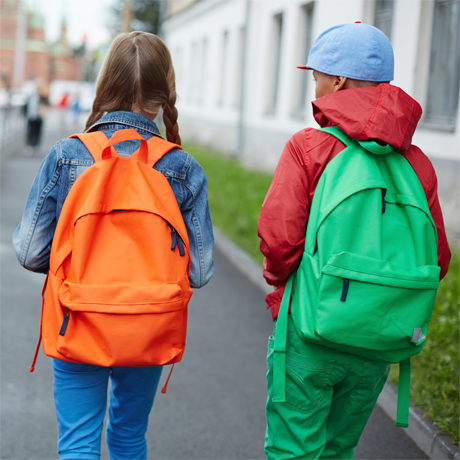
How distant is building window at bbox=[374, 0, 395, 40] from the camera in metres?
11.4

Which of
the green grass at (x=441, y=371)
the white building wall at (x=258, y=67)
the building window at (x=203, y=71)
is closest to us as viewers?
the green grass at (x=441, y=371)

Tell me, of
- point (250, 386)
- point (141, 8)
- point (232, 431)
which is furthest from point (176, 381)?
point (141, 8)

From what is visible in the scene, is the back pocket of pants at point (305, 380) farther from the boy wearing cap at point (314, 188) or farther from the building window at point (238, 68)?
the building window at point (238, 68)

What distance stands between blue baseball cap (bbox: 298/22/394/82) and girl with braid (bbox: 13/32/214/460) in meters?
0.58

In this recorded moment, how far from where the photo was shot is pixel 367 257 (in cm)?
213

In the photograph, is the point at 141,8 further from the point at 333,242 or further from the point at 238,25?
the point at 333,242

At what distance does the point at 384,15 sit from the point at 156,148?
10331mm

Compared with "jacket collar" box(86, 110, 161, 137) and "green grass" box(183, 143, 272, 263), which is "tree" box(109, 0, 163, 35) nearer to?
"green grass" box(183, 143, 272, 263)

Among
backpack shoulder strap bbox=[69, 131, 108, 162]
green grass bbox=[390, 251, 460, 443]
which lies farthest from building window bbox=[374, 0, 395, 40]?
backpack shoulder strap bbox=[69, 131, 108, 162]

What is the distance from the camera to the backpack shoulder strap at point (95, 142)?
2.23m

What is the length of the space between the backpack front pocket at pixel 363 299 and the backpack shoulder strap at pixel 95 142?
0.82 metres

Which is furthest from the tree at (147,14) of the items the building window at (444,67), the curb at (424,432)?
the curb at (424,432)

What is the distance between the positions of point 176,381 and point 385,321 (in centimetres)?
266

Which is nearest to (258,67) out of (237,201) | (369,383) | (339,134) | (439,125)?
(237,201)
